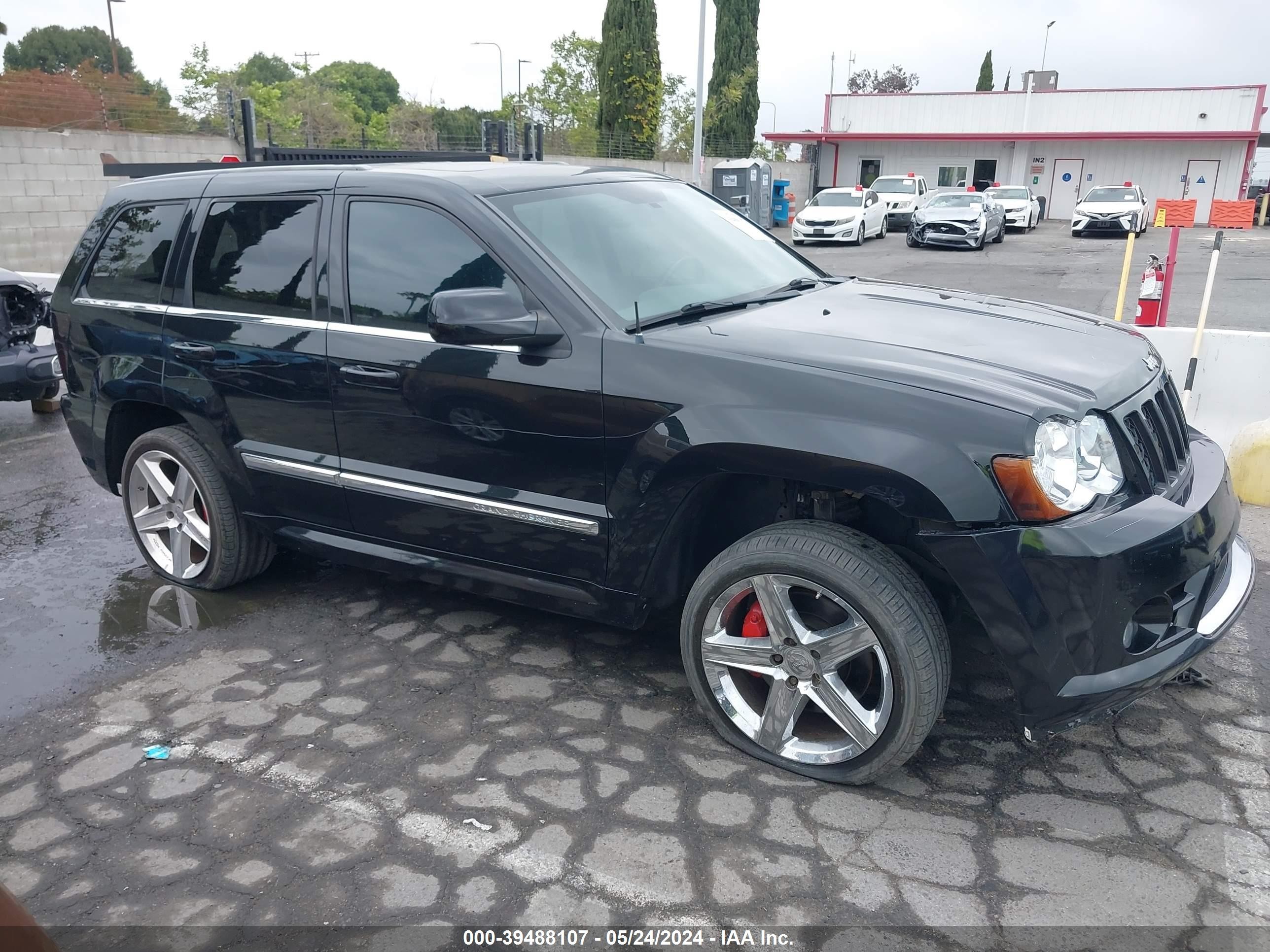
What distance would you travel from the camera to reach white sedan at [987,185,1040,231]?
31.2 m

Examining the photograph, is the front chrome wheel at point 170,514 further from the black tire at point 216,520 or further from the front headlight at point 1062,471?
the front headlight at point 1062,471

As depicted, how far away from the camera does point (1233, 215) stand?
34.1 meters

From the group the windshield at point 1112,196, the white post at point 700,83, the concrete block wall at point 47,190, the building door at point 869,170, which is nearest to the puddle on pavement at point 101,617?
the concrete block wall at point 47,190

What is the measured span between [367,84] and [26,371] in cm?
10002

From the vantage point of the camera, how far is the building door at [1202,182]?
41281mm

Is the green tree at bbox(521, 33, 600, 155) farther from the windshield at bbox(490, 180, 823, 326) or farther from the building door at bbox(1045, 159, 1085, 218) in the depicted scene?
the windshield at bbox(490, 180, 823, 326)

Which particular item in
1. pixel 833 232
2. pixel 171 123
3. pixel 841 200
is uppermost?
pixel 171 123

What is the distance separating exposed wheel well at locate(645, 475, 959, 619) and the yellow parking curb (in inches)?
127

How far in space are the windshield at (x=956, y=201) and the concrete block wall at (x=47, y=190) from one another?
19014mm

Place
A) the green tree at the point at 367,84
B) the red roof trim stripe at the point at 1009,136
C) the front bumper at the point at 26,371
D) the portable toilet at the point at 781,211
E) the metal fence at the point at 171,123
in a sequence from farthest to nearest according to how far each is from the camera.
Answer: the green tree at the point at 367,84
the red roof trim stripe at the point at 1009,136
the portable toilet at the point at 781,211
the metal fence at the point at 171,123
the front bumper at the point at 26,371

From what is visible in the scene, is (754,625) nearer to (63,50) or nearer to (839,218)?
(839,218)

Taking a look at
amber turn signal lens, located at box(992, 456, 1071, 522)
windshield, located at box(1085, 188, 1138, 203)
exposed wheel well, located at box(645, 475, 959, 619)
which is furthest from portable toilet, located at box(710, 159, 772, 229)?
amber turn signal lens, located at box(992, 456, 1071, 522)

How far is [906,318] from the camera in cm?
350

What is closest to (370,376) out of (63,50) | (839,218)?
(839,218)
